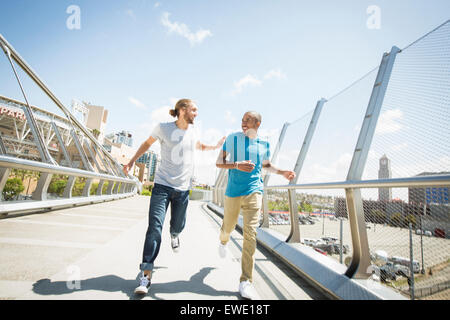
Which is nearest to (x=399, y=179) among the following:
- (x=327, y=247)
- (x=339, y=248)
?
(x=339, y=248)

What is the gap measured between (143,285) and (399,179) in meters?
1.99

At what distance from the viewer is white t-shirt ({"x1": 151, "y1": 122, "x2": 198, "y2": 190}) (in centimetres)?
220

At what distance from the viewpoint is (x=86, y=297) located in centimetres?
156

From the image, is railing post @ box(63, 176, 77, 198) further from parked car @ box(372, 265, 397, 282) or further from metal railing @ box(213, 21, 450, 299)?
parked car @ box(372, 265, 397, 282)

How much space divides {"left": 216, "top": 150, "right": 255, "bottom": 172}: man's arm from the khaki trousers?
0.33m

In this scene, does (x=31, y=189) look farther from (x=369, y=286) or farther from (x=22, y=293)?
(x=369, y=286)

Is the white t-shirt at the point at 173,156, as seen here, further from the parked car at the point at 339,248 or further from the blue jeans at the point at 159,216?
the parked car at the point at 339,248

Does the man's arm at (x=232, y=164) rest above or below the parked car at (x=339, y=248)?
above

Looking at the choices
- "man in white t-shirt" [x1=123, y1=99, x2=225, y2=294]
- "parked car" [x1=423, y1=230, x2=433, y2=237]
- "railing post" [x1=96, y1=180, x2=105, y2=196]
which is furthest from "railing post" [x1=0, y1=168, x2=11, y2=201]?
"parked car" [x1=423, y1=230, x2=433, y2=237]

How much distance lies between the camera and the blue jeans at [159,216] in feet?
6.25

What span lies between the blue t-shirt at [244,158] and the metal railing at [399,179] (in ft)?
2.49

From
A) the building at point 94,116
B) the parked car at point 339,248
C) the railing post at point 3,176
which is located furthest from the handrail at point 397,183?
the building at point 94,116

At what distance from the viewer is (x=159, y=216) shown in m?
2.04
